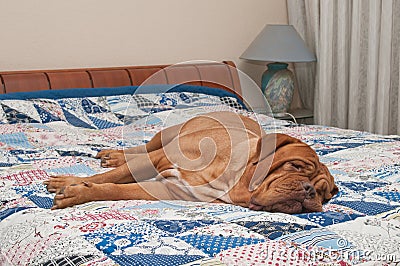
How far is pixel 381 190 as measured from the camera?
1.86 metres

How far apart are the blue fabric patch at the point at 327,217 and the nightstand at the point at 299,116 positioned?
2299mm

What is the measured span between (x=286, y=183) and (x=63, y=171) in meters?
0.89

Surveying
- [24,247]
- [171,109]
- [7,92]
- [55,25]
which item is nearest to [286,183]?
[24,247]

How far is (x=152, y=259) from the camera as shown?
1.29 meters

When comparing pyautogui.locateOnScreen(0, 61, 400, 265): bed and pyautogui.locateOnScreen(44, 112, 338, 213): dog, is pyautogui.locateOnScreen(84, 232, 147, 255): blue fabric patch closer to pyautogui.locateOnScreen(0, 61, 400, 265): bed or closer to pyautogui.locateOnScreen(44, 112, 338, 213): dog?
pyautogui.locateOnScreen(0, 61, 400, 265): bed

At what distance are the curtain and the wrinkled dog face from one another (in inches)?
89.4

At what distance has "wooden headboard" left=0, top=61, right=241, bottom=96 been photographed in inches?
124

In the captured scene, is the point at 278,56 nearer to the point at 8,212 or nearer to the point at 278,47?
the point at 278,47

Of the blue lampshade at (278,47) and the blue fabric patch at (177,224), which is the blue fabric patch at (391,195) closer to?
the blue fabric patch at (177,224)

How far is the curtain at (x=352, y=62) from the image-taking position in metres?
3.66

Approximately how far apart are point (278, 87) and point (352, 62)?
522 millimetres

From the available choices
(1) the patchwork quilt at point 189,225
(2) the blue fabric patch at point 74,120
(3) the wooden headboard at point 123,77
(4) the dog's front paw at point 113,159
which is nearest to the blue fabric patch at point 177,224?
(1) the patchwork quilt at point 189,225

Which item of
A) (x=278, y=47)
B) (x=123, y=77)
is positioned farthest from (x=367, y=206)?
(x=278, y=47)

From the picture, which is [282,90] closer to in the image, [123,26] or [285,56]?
[285,56]
